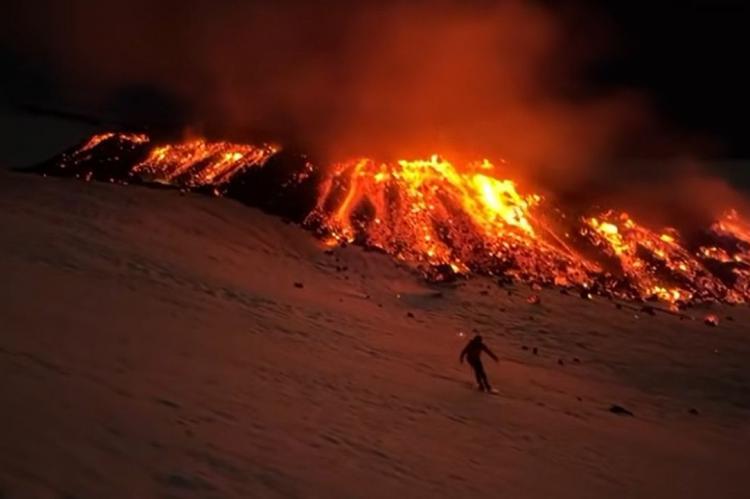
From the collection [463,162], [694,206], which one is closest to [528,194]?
[463,162]

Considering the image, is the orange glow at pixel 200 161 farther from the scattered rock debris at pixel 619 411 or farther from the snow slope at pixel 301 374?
the scattered rock debris at pixel 619 411

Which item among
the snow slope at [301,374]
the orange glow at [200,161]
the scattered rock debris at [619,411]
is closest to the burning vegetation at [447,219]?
the orange glow at [200,161]

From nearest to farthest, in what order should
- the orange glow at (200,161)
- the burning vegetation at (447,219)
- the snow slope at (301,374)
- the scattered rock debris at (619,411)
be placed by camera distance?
the snow slope at (301,374) → the scattered rock debris at (619,411) → the burning vegetation at (447,219) → the orange glow at (200,161)

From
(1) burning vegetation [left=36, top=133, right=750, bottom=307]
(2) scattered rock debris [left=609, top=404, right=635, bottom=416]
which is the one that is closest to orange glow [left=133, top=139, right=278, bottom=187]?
(1) burning vegetation [left=36, top=133, right=750, bottom=307]

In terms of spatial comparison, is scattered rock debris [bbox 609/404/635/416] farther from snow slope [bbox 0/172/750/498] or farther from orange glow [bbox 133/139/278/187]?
orange glow [bbox 133/139/278/187]

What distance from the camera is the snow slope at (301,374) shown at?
739 cm

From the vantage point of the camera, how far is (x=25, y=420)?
6.70m

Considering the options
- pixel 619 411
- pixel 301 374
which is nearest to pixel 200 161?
pixel 619 411

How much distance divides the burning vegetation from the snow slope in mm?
2376

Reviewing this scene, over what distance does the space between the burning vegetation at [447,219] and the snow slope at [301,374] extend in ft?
7.79

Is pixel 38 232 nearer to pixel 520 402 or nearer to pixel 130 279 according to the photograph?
pixel 130 279

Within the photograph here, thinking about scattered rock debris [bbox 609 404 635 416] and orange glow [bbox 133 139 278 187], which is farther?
orange glow [bbox 133 139 278 187]

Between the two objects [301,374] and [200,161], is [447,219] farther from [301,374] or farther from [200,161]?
[301,374]

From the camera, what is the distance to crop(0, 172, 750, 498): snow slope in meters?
7.39
